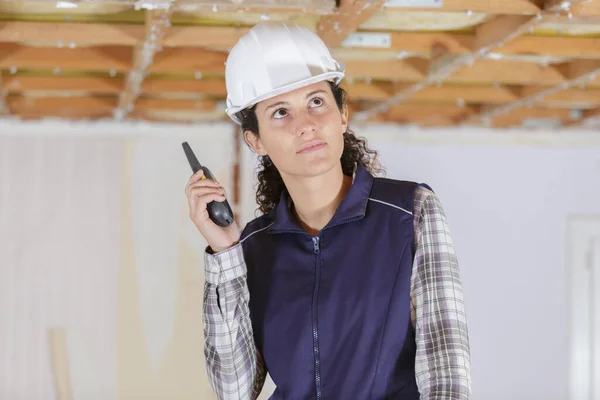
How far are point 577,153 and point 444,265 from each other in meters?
4.69

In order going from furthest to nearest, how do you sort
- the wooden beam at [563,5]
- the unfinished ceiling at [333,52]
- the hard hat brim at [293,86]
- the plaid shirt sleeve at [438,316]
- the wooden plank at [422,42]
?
the wooden plank at [422,42], the unfinished ceiling at [333,52], the wooden beam at [563,5], the hard hat brim at [293,86], the plaid shirt sleeve at [438,316]

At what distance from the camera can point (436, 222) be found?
4.46 feet

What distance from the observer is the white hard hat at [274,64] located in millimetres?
1390

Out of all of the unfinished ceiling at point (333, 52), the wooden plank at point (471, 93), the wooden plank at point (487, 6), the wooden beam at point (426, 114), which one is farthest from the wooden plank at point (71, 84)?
the wooden plank at point (487, 6)

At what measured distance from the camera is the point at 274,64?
4.58 ft

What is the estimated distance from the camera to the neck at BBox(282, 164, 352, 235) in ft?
4.84

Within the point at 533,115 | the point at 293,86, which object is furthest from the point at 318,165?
the point at 533,115

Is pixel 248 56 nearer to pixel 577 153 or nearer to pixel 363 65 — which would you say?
pixel 363 65

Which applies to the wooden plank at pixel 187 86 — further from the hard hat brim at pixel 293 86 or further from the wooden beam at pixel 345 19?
the hard hat brim at pixel 293 86

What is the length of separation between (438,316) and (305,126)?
39 centimetres

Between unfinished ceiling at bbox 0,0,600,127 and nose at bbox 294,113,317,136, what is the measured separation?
115 cm

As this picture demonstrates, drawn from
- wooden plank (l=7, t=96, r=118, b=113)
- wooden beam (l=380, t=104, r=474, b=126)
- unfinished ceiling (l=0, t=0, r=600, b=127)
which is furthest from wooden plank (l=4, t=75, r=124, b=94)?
wooden beam (l=380, t=104, r=474, b=126)

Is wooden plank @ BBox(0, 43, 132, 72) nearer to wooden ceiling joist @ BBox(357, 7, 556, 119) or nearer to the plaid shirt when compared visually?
wooden ceiling joist @ BBox(357, 7, 556, 119)

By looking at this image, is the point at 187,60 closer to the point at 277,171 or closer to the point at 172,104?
the point at 172,104
